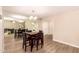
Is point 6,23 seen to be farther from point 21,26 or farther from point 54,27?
point 54,27

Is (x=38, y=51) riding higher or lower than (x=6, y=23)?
lower

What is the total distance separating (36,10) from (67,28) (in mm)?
899

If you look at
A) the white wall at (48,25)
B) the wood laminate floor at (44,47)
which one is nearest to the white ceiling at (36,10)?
the white wall at (48,25)

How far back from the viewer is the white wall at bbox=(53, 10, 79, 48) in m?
2.46

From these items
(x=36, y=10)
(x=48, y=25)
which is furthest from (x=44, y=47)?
(x=36, y=10)

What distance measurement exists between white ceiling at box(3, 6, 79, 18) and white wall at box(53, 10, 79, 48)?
15 cm

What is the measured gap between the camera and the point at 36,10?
2.44m

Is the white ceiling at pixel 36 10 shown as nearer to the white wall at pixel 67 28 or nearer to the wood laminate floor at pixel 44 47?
the white wall at pixel 67 28

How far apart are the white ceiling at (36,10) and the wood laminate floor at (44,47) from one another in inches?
23.5

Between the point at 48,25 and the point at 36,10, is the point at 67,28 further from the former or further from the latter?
the point at 36,10
